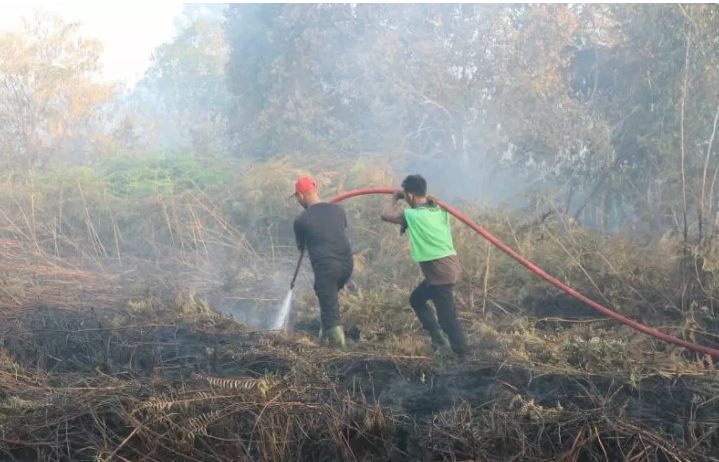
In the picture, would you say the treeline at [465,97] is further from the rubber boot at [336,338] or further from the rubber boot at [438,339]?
the rubber boot at [336,338]

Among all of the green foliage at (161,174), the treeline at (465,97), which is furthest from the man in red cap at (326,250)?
the green foliage at (161,174)

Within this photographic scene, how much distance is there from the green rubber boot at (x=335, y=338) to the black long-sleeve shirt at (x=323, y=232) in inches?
23.7

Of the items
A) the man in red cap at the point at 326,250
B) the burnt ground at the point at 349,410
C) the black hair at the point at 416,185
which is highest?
the black hair at the point at 416,185

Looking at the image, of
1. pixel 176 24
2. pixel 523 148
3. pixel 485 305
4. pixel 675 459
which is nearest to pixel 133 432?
pixel 675 459

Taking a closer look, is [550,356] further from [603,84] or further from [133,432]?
[603,84]

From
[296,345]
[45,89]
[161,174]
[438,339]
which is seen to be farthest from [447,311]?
[45,89]

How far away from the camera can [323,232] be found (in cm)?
659

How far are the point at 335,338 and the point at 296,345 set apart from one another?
1.26 feet

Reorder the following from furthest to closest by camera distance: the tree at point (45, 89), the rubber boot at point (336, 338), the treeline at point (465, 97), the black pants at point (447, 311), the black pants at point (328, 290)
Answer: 1. the tree at point (45, 89)
2. the treeline at point (465, 97)
3. the black pants at point (328, 290)
4. the rubber boot at point (336, 338)
5. the black pants at point (447, 311)

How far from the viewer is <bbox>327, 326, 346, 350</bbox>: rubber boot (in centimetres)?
645

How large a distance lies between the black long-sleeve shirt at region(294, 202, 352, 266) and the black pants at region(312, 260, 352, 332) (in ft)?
0.18

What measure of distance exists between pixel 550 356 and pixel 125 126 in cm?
1711

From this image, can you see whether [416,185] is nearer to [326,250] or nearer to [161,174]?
[326,250]

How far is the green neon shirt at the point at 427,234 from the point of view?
6.23 meters
